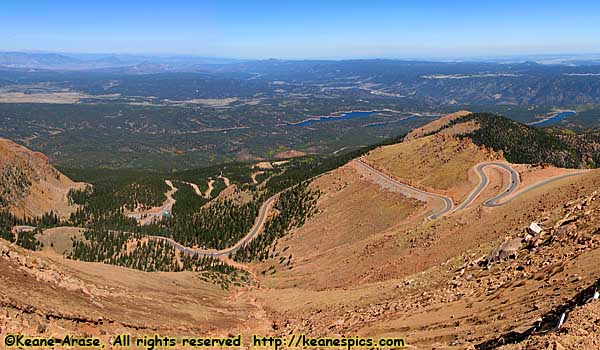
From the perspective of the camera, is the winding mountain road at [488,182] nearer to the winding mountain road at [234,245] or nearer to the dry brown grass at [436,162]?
the dry brown grass at [436,162]

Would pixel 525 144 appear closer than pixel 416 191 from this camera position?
No

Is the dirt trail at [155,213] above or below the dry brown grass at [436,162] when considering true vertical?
below

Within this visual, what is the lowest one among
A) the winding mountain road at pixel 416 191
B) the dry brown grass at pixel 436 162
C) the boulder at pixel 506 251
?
the winding mountain road at pixel 416 191

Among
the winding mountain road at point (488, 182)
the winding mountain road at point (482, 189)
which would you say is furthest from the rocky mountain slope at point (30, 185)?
the winding mountain road at point (488, 182)

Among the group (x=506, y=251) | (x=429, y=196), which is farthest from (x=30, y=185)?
(x=506, y=251)

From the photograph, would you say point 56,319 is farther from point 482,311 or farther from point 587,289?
point 587,289

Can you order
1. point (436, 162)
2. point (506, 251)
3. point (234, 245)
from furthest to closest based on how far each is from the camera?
point (436, 162) < point (234, 245) < point (506, 251)

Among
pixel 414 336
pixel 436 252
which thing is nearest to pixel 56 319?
pixel 414 336

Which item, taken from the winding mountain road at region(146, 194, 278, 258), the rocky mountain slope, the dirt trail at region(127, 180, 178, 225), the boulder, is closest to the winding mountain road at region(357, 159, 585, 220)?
the boulder

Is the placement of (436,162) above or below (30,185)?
above

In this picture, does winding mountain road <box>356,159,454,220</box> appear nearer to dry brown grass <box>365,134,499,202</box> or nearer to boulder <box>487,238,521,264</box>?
dry brown grass <box>365,134,499,202</box>

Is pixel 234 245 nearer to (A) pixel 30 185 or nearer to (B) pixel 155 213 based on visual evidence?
(B) pixel 155 213
